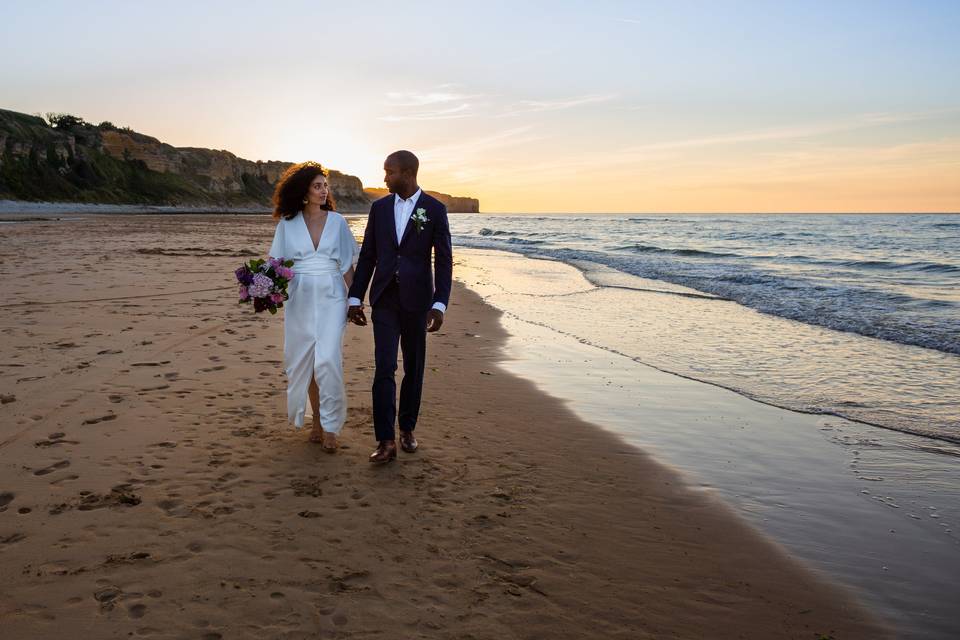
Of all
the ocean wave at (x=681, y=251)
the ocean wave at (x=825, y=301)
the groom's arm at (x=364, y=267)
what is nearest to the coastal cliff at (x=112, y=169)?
the ocean wave at (x=681, y=251)

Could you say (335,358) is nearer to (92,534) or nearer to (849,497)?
(92,534)

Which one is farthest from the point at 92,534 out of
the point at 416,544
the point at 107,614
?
the point at 416,544

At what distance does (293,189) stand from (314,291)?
716 millimetres

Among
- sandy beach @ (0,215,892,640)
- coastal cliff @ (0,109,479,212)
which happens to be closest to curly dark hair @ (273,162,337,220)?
sandy beach @ (0,215,892,640)

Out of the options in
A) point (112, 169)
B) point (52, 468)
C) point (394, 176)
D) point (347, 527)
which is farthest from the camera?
point (112, 169)

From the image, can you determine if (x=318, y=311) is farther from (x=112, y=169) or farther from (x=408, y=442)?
(x=112, y=169)

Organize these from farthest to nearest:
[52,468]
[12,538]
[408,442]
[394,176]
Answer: [408,442], [394,176], [52,468], [12,538]

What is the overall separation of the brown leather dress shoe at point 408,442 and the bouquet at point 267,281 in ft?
4.09

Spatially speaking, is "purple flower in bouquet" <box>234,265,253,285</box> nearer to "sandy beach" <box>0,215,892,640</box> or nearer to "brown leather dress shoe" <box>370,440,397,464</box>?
"sandy beach" <box>0,215,892,640</box>

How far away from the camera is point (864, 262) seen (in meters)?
24.2

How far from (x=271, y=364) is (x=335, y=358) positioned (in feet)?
8.05

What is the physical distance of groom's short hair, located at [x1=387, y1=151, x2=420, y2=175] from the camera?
13.5ft

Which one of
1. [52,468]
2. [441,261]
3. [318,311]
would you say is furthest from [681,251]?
[52,468]

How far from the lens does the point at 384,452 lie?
419 cm
